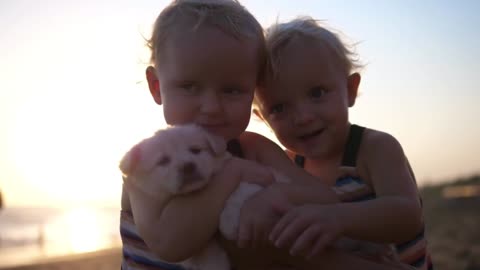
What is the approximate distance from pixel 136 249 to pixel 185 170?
63 cm

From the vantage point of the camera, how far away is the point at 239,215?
86.4 inches

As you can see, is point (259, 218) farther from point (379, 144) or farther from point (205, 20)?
point (205, 20)

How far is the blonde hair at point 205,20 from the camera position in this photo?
8.43 feet

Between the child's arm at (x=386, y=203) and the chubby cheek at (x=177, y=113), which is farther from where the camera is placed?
the chubby cheek at (x=177, y=113)

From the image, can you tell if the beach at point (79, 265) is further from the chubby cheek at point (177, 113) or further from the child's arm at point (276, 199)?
the child's arm at point (276, 199)

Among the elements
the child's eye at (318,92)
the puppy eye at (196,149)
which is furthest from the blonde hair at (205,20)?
the puppy eye at (196,149)

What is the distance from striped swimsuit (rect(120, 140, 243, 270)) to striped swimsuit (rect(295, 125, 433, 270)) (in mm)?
553

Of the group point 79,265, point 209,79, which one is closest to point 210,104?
point 209,79

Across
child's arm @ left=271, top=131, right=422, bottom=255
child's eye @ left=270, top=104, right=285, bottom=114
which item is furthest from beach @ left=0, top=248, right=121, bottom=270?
child's arm @ left=271, top=131, right=422, bottom=255

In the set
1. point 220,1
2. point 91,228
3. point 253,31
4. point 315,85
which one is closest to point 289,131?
point 315,85

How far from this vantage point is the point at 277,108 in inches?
113

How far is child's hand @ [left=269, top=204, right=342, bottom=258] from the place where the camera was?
2068 millimetres

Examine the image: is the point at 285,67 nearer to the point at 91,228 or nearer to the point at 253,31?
the point at 253,31

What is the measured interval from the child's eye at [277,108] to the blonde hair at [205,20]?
0.79 feet
